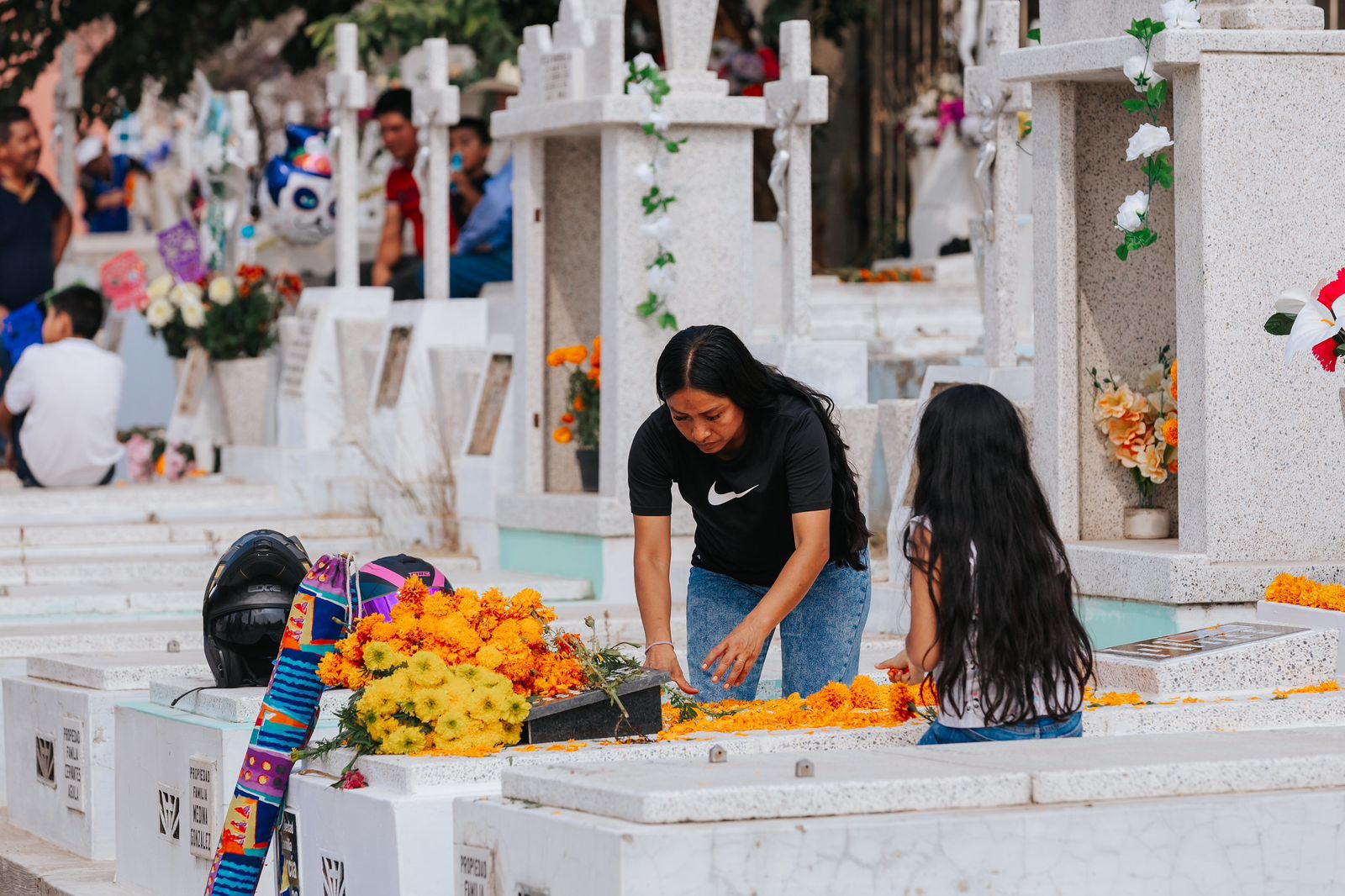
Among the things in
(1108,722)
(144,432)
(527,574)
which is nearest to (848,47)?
(144,432)

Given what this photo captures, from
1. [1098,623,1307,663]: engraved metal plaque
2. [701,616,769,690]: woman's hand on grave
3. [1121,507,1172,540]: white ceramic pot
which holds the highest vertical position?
[1121,507,1172,540]: white ceramic pot

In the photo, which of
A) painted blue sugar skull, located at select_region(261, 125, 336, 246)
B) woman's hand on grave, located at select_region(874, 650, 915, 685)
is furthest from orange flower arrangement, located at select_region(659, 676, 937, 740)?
painted blue sugar skull, located at select_region(261, 125, 336, 246)

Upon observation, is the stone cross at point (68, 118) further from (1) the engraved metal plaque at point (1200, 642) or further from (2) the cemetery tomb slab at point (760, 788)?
(2) the cemetery tomb slab at point (760, 788)

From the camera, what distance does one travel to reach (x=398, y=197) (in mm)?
16656

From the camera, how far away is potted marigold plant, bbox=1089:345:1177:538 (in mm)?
8344

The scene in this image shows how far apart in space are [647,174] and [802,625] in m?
4.68

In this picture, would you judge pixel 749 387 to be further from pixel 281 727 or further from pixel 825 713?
pixel 281 727

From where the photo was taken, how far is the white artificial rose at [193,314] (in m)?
16.0

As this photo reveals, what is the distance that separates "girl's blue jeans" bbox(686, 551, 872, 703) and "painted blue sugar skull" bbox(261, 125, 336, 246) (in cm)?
1146

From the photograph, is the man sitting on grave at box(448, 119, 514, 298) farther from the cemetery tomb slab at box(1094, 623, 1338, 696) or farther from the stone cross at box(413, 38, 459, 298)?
the cemetery tomb slab at box(1094, 623, 1338, 696)

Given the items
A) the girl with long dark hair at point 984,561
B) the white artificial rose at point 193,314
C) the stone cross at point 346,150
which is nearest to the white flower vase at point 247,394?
the white artificial rose at point 193,314

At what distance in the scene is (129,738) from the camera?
6973 millimetres

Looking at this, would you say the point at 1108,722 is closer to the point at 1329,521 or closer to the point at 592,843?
the point at 592,843

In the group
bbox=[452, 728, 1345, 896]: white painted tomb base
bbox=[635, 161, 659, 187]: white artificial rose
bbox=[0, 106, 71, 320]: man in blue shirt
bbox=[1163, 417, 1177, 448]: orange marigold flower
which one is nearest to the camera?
bbox=[452, 728, 1345, 896]: white painted tomb base
